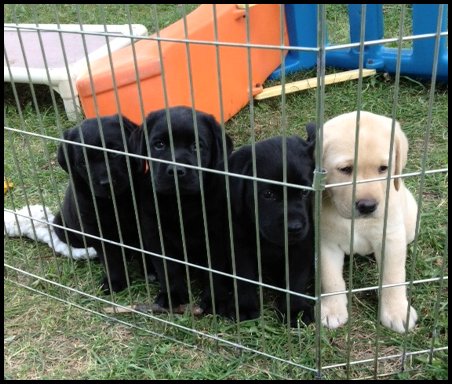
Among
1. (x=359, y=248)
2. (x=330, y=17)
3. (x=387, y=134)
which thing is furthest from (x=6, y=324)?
(x=330, y=17)

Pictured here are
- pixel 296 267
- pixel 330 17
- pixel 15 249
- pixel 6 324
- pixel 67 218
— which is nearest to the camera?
pixel 296 267

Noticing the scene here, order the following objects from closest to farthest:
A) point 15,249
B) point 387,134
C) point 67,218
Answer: point 387,134
point 67,218
point 15,249

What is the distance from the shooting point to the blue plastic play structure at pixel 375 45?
354 centimetres

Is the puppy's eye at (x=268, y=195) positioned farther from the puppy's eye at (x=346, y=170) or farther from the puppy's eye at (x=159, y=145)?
the puppy's eye at (x=159, y=145)

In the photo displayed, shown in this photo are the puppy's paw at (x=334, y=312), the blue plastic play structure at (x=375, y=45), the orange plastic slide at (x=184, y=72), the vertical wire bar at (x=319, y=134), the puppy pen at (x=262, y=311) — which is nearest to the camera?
the vertical wire bar at (x=319, y=134)

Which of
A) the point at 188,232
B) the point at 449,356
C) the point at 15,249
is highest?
the point at 188,232

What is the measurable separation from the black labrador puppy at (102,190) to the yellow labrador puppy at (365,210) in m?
0.70

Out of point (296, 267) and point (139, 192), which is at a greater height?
point (139, 192)

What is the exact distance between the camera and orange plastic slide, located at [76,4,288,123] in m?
3.09

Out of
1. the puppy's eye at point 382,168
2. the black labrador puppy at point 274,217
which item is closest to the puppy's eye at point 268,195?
the black labrador puppy at point 274,217

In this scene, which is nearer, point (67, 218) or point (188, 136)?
point (188, 136)

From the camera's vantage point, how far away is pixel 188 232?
2.09 m

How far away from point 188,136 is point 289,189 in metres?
0.42

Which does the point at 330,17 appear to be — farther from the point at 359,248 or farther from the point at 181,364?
the point at 181,364
